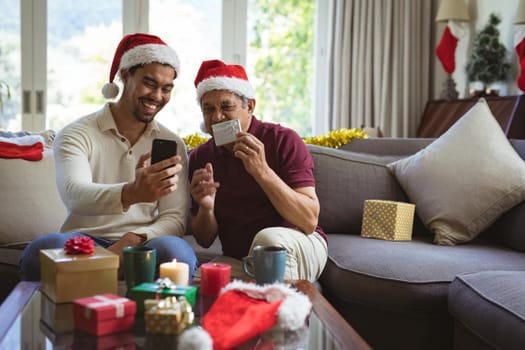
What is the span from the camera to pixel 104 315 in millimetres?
1125

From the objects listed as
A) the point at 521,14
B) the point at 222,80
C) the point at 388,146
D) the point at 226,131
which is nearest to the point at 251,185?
the point at 226,131

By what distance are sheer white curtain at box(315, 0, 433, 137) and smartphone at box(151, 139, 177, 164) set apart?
11.0 feet

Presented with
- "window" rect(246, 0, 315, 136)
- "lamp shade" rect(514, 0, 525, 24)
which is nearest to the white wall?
"lamp shade" rect(514, 0, 525, 24)

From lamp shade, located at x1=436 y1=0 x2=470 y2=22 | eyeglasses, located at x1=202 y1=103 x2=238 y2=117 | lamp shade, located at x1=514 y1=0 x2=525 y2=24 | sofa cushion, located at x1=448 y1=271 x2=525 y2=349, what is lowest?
sofa cushion, located at x1=448 y1=271 x2=525 y2=349

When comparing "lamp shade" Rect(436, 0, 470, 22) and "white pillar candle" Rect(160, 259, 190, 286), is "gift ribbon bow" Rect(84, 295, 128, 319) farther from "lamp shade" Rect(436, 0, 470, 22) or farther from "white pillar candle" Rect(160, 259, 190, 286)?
"lamp shade" Rect(436, 0, 470, 22)

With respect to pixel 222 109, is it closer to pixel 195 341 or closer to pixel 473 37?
pixel 195 341

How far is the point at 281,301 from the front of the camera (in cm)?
122

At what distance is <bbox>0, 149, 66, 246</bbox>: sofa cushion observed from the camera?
2.25 meters

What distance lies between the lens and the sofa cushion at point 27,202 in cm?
225

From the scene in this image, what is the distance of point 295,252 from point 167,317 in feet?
2.41

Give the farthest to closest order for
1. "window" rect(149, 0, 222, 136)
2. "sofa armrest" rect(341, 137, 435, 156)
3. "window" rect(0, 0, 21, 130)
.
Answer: "window" rect(149, 0, 222, 136) → "window" rect(0, 0, 21, 130) → "sofa armrest" rect(341, 137, 435, 156)

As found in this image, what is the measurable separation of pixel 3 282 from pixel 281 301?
1236 millimetres

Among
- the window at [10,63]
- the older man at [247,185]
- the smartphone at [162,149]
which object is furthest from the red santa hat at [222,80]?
the window at [10,63]

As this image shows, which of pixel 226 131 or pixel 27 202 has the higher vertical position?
pixel 226 131
